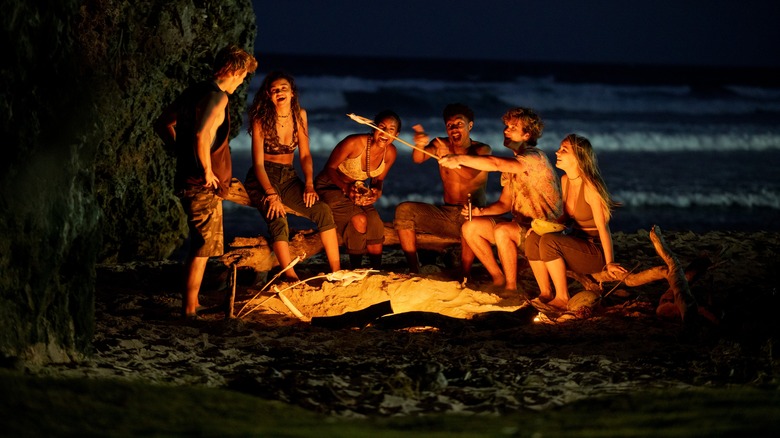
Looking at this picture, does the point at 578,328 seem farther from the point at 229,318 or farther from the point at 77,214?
the point at 77,214

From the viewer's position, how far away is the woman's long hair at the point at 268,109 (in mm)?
7172

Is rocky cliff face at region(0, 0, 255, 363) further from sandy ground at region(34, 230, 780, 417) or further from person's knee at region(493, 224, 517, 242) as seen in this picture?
person's knee at region(493, 224, 517, 242)

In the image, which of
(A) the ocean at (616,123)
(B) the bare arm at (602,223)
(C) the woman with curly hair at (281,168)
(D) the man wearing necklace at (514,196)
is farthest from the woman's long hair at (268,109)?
(A) the ocean at (616,123)

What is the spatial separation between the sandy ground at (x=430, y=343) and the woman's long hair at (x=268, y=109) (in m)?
1.35

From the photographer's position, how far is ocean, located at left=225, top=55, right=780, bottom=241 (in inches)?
555

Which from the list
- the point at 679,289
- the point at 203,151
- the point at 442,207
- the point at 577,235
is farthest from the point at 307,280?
the point at 679,289

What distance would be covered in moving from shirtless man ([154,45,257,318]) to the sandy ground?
34 cm

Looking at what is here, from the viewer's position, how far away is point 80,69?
474cm

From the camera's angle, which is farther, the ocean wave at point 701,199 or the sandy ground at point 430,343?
the ocean wave at point 701,199

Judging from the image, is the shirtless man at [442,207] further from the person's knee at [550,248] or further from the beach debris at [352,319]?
the beach debris at [352,319]

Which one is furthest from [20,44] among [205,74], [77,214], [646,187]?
[646,187]

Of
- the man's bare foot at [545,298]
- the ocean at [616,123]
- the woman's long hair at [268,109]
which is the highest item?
the ocean at [616,123]

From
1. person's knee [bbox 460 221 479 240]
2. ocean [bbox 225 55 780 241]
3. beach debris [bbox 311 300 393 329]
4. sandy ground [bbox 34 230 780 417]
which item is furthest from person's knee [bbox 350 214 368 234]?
ocean [bbox 225 55 780 241]

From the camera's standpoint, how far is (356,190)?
7637mm
